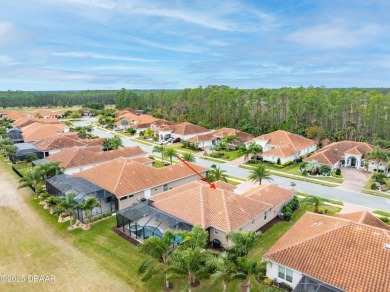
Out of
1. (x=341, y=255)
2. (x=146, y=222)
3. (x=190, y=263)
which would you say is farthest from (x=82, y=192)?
(x=341, y=255)

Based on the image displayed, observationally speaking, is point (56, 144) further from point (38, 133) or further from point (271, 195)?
point (271, 195)

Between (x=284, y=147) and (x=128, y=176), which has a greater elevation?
(x=284, y=147)

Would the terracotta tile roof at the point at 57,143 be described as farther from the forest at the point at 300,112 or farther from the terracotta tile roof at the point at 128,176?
the forest at the point at 300,112

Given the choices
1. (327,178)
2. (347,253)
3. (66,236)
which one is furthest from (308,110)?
(66,236)

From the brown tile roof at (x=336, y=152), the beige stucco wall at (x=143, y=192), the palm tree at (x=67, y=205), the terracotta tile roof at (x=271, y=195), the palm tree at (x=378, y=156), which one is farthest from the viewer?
the brown tile roof at (x=336, y=152)

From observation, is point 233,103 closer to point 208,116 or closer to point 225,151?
point 208,116

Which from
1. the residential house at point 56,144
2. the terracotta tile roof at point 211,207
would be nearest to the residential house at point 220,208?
the terracotta tile roof at point 211,207
